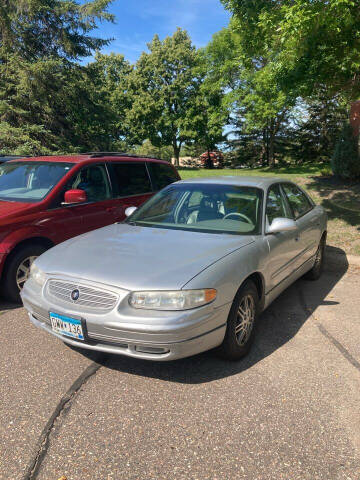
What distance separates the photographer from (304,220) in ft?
15.7

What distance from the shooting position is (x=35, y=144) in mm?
14398

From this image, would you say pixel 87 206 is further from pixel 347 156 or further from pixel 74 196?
pixel 347 156

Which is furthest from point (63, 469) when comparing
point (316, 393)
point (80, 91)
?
point (80, 91)

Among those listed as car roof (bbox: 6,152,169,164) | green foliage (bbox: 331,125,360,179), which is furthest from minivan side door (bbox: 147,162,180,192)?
green foliage (bbox: 331,125,360,179)

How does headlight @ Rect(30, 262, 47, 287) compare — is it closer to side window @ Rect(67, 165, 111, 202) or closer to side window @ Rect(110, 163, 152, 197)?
side window @ Rect(67, 165, 111, 202)

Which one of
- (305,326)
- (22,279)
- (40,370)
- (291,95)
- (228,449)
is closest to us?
(228,449)

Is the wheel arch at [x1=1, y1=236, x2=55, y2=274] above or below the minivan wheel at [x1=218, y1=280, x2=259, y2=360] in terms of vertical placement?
above

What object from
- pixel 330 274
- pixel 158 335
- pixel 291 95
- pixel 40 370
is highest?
pixel 291 95

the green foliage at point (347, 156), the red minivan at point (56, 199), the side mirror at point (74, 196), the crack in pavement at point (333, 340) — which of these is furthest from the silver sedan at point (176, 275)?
the green foliage at point (347, 156)

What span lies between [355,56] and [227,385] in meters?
8.10

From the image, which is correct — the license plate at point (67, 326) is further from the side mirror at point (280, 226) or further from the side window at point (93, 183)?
the side window at point (93, 183)

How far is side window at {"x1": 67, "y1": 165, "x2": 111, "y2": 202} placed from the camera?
209 inches

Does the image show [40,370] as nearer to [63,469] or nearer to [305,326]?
[63,469]

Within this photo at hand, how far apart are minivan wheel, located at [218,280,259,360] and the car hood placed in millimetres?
387
